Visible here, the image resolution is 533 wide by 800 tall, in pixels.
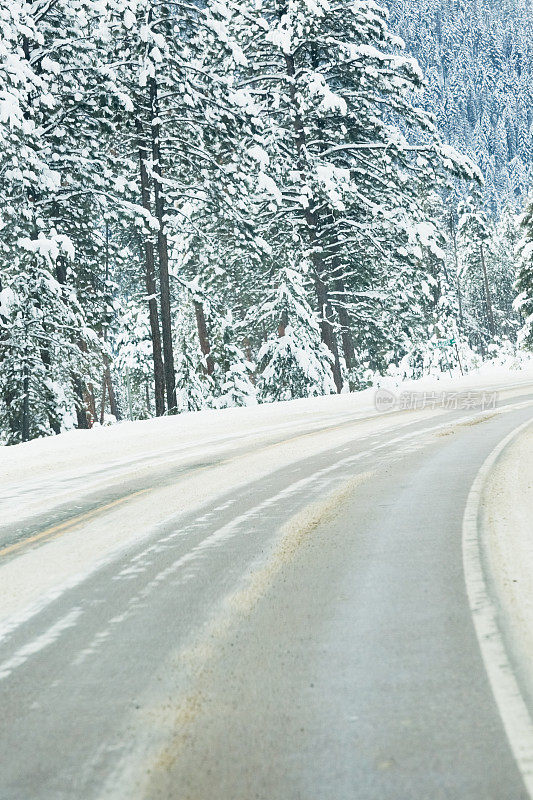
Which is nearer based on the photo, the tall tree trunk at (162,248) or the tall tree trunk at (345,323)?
the tall tree trunk at (162,248)

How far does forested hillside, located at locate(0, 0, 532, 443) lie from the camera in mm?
19000

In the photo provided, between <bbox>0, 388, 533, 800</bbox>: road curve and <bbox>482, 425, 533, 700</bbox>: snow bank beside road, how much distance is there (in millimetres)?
237

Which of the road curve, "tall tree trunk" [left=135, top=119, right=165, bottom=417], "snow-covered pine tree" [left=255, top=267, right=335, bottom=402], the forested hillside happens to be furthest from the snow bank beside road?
"snow-covered pine tree" [left=255, top=267, right=335, bottom=402]

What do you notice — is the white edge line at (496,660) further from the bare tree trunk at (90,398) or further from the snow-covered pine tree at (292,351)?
the bare tree trunk at (90,398)

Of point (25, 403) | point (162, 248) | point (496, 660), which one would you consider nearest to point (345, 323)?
point (162, 248)

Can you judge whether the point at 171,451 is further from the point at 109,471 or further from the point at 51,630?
the point at 51,630

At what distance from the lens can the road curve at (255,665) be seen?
2746 millimetres

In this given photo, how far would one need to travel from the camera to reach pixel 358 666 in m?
3.63

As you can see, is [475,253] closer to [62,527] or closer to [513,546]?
[62,527]

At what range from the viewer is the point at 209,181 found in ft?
74.2

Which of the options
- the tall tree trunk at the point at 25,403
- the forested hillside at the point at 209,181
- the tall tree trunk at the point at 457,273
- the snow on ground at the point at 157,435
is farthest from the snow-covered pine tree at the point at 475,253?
the tall tree trunk at the point at 25,403

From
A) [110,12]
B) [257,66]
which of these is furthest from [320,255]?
[110,12]

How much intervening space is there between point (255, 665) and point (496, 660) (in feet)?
3.73

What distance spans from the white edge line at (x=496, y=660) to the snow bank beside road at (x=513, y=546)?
64 millimetres
